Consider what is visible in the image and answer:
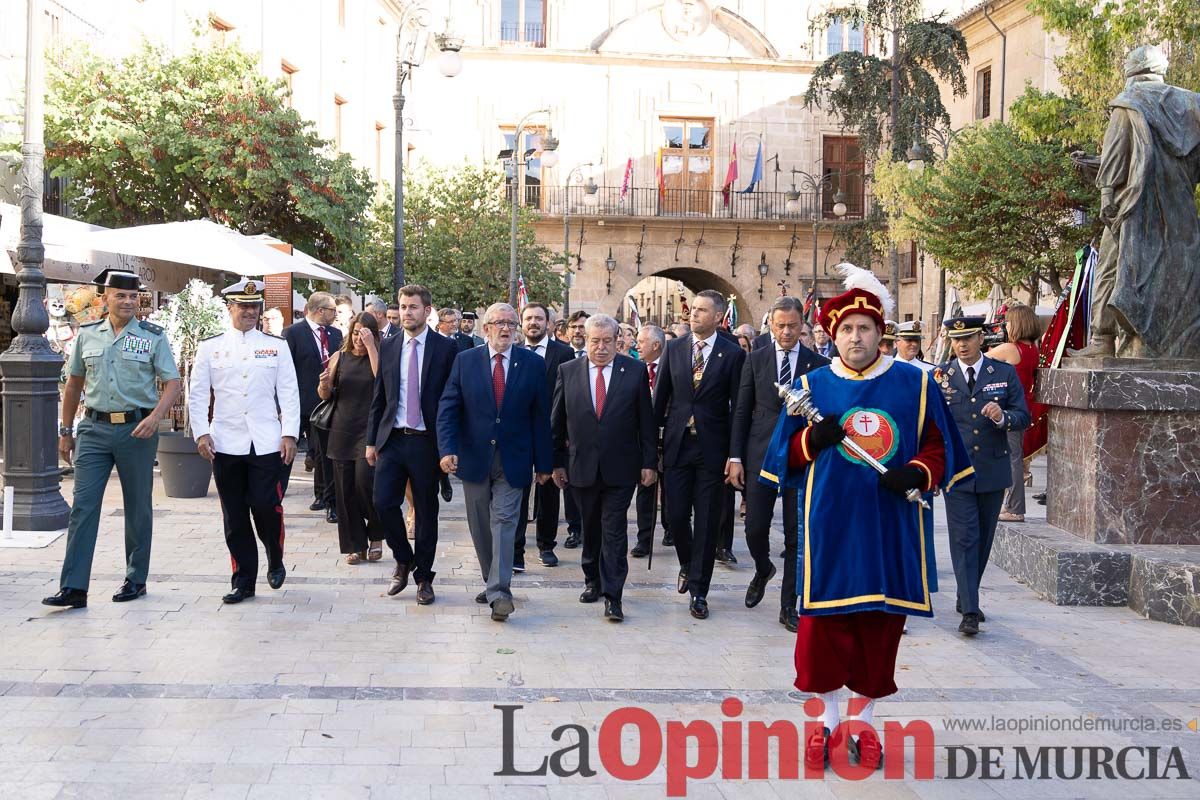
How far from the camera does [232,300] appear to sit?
7.83 meters

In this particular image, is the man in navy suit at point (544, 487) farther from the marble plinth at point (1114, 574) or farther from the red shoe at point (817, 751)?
the red shoe at point (817, 751)

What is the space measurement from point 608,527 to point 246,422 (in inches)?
92.1

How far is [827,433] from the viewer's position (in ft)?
16.0

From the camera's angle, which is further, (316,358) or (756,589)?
(316,358)

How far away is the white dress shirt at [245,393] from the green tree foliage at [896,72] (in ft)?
78.1

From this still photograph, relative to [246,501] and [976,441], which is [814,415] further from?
[246,501]

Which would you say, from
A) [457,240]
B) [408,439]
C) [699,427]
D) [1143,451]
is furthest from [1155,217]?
[457,240]

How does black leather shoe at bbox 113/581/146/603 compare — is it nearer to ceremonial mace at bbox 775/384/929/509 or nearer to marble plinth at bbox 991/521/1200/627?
ceremonial mace at bbox 775/384/929/509

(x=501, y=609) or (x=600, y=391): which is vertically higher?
(x=600, y=391)

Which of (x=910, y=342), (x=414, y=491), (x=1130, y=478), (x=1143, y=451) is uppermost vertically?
(x=910, y=342)

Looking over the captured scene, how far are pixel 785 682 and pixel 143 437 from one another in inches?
157

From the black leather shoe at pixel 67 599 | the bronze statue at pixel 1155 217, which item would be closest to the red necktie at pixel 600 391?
the black leather shoe at pixel 67 599

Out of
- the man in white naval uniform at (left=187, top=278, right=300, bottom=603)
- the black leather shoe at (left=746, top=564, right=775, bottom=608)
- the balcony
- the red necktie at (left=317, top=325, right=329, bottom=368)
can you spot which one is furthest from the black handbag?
the balcony

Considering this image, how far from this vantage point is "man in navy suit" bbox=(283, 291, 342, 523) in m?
11.3
